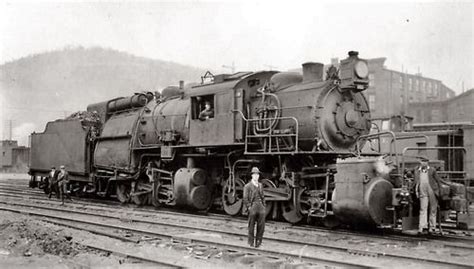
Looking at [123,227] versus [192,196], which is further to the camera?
[192,196]

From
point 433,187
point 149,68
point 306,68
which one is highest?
point 149,68

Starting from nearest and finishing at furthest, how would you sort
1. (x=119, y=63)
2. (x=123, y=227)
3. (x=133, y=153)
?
1. (x=123, y=227)
2. (x=133, y=153)
3. (x=119, y=63)

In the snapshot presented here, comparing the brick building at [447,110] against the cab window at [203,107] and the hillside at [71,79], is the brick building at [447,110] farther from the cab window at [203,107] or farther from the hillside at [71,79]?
the hillside at [71,79]

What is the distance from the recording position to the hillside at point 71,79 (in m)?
107

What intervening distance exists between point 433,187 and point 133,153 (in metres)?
10.5

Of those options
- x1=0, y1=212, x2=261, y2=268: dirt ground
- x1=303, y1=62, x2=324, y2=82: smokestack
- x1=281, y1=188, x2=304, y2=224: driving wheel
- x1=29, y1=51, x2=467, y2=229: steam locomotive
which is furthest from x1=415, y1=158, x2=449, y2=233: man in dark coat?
x1=0, y1=212, x2=261, y2=268: dirt ground

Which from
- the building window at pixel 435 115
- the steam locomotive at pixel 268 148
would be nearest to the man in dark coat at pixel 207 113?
the steam locomotive at pixel 268 148

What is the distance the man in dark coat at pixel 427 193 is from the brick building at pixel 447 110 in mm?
43229

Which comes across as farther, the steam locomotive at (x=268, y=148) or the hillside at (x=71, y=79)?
the hillside at (x=71, y=79)

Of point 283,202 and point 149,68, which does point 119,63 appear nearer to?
point 149,68

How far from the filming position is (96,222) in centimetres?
1284

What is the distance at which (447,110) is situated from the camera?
56.0m

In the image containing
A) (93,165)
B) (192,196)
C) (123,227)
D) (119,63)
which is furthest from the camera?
(119,63)

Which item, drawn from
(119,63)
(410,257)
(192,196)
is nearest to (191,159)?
(192,196)
